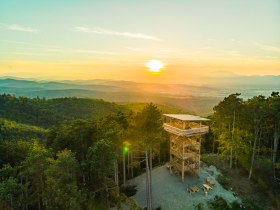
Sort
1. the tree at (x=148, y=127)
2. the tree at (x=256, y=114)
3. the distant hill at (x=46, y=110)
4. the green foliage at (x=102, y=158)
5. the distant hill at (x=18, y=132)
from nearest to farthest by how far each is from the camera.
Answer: the green foliage at (x=102, y=158) → the tree at (x=148, y=127) → the tree at (x=256, y=114) → the distant hill at (x=18, y=132) → the distant hill at (x=46, y=110)

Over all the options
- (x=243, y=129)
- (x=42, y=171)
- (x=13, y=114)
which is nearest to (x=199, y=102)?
(x=13, y=114)

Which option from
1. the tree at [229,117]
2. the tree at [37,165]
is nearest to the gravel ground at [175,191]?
the tree at [229,117]

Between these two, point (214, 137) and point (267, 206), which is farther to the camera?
point (214, 137)

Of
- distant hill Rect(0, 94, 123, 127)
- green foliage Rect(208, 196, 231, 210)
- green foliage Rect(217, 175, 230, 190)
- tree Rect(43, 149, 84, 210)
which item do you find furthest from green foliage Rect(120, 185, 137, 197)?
distant hill Rect(0, 94, 123, 127)

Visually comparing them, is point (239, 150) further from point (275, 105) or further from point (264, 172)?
point (275, 105)

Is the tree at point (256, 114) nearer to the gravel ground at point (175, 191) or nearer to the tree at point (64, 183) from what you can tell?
the gravel ground at point (175, 191)

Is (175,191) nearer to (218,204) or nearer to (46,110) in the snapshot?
(218,204)

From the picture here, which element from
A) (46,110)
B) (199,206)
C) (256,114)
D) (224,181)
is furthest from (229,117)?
(46,110)
